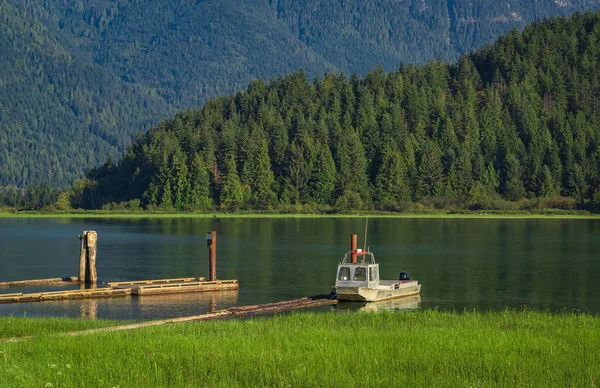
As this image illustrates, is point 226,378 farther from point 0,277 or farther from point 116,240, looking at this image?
point 116,240

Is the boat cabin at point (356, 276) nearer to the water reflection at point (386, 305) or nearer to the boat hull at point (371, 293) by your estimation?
the boat hull at point (371, 293)

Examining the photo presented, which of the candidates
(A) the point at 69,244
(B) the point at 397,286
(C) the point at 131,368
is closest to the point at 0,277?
(B) the point at 397,286

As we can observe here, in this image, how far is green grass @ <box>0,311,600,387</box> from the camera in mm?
36562

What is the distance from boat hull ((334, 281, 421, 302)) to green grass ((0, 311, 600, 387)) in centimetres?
2348

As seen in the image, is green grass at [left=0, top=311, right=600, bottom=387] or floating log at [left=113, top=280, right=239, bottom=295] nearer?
green grass at [left=0, top=311, right=600, bottom=387]

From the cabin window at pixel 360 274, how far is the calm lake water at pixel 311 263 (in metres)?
4.48

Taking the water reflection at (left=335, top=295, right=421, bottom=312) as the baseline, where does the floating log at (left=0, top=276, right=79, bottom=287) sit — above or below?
above

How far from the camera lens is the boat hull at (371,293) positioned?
74500 mm

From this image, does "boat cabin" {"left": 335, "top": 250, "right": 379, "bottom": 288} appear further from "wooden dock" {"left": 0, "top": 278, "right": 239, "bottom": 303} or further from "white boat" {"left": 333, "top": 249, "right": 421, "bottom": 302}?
"wooden dock" {"left": 0, "top": 278, "right": 239, "bottom": 303}

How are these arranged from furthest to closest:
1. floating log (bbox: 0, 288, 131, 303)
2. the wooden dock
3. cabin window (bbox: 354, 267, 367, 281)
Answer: cabin window (bbox: 354, 267, 367, 281) → the wooden dock → floating log (bbox: 0, 288, 131, 303)

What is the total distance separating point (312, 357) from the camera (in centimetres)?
4012

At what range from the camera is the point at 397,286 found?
7806 centimetres

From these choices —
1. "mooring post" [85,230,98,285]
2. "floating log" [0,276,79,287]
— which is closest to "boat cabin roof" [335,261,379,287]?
"mooring post" [85,230,98,285]

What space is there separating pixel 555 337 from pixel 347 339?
9415 mm
